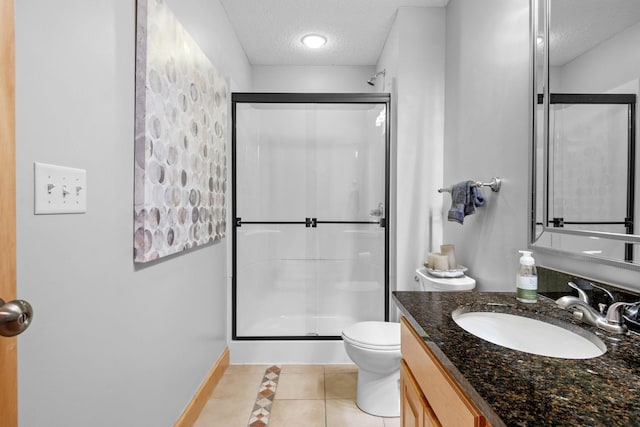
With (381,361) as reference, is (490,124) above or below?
above

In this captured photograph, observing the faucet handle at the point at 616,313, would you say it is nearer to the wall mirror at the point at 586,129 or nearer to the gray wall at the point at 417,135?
the wall mirror at the point at 586,129

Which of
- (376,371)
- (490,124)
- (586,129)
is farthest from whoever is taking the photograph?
(376,371)

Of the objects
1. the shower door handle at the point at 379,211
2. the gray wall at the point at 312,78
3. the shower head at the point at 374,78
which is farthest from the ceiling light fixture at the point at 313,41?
the shower door handle at the point at 379,211

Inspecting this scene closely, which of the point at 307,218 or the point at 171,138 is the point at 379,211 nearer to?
the point at 307,218

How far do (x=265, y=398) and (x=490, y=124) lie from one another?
2.00 metres

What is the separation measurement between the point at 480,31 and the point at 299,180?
148cm

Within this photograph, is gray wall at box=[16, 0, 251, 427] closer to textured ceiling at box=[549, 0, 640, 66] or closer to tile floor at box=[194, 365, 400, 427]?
tile floor at box=[194, 365, 400, 427]

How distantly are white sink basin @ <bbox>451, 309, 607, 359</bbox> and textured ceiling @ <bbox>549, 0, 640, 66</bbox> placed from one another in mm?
885

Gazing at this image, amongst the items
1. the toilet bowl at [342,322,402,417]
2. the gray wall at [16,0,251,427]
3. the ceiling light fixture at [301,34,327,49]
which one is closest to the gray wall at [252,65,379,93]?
the ceiling light fixture at [301,34,327,49]

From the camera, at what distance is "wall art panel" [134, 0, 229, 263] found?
1.22 meters

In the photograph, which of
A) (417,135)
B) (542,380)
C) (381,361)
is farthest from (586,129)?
(381,361)

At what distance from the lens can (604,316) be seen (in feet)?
2.99

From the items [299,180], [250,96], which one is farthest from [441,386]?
[250,96]

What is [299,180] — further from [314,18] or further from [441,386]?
[441,386]
